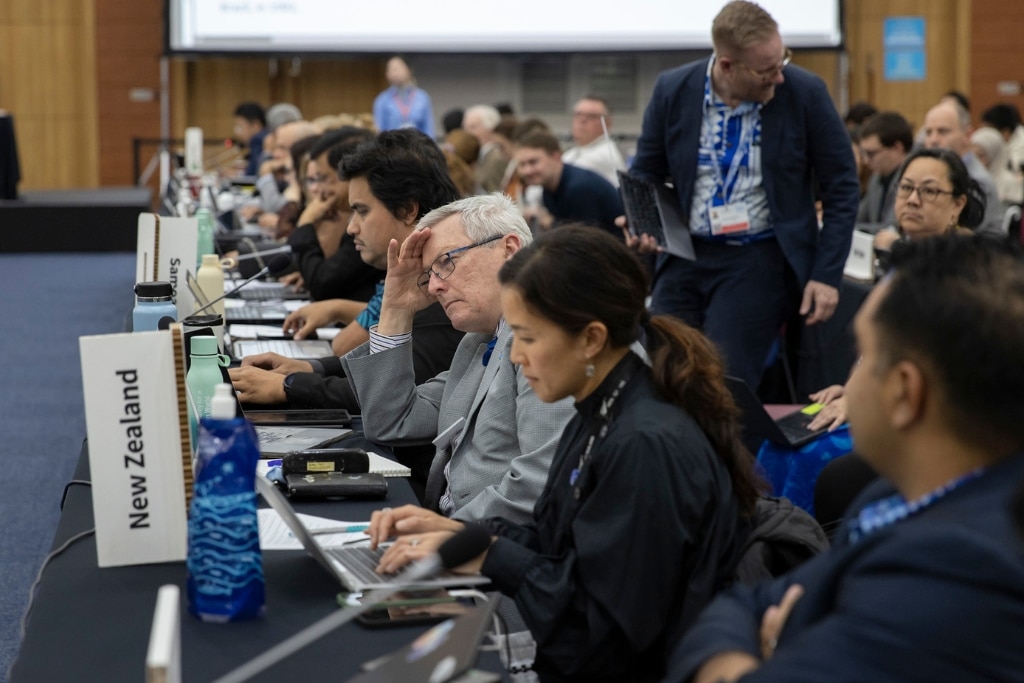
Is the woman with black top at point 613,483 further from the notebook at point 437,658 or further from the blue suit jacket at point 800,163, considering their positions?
the blue suit jacket at point 800,163

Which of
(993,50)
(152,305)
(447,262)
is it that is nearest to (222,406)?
(447,262)

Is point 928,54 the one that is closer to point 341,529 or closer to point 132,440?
point 341,529

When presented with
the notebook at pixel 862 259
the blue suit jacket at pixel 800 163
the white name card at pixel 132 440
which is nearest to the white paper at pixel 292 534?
the white name card at pixel 132 440

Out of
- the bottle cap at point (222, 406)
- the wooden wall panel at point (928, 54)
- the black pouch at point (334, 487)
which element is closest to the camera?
the bottle cap at point (222, 406)

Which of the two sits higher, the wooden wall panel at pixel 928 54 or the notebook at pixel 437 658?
the wooden wall panel at pixel 928 54

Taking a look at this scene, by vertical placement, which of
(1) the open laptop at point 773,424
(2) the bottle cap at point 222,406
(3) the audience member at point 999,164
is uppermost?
(3) the audience member at point 999,164

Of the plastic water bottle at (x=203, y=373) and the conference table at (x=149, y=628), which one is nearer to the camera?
the conference table at (x=149, y=628)

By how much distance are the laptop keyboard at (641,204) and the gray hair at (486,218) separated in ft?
4.10

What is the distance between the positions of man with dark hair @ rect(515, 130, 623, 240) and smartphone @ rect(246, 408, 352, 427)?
10.7ft

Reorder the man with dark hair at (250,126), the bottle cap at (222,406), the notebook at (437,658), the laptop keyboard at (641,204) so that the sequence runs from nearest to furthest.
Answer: the notebook at (437,658) < the bottle cap at (222,406) < the laptop keyboard at (641,204) < the man with dark hair at (250,126)

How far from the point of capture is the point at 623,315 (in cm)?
158

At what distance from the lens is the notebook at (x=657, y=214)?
3488 mm

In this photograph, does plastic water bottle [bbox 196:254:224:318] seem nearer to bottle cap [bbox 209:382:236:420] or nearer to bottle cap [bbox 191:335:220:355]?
bottle cap [bbox 191:335:220:355]

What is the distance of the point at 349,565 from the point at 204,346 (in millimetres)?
560
